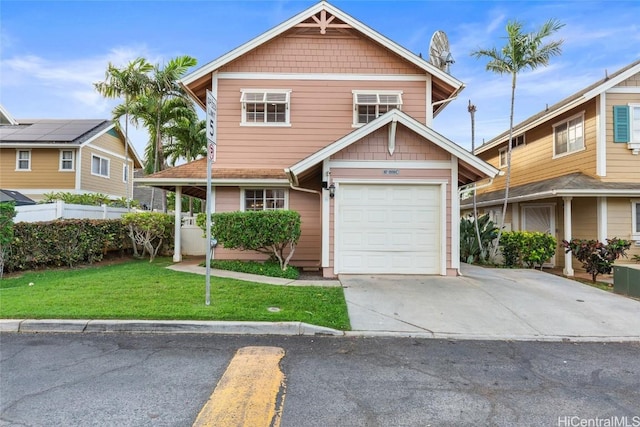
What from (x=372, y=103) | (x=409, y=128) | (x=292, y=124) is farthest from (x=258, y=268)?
(x=372, y=103)

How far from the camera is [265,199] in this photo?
10742mm

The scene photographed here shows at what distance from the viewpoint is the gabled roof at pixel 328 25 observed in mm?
10625

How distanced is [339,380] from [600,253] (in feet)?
32.1

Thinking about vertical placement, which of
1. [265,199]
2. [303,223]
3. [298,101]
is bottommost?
[303,223]

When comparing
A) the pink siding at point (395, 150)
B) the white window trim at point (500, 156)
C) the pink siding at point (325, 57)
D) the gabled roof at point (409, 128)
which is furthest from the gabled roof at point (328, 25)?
the white window trim at point (500, 156)

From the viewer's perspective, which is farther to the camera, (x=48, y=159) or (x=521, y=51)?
(x=48, y=159)

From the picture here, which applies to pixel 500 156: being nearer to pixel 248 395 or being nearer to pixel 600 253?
pixel 600 253

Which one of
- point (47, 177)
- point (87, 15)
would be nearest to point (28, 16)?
point (87, 15)

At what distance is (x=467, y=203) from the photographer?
1886cm

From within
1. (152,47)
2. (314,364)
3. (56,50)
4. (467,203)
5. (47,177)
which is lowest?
(314,364)

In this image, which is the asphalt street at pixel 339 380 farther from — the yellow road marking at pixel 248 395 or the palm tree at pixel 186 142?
the palm tree at pixel 186 142

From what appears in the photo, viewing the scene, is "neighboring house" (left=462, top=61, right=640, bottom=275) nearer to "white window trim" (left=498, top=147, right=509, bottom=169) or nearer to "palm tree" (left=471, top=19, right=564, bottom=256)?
"palm tree" (left=471, top=19, right=564, bottom=256)

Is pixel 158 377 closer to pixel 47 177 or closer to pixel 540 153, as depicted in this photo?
pixel 540 153

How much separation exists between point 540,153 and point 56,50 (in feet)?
63.7
